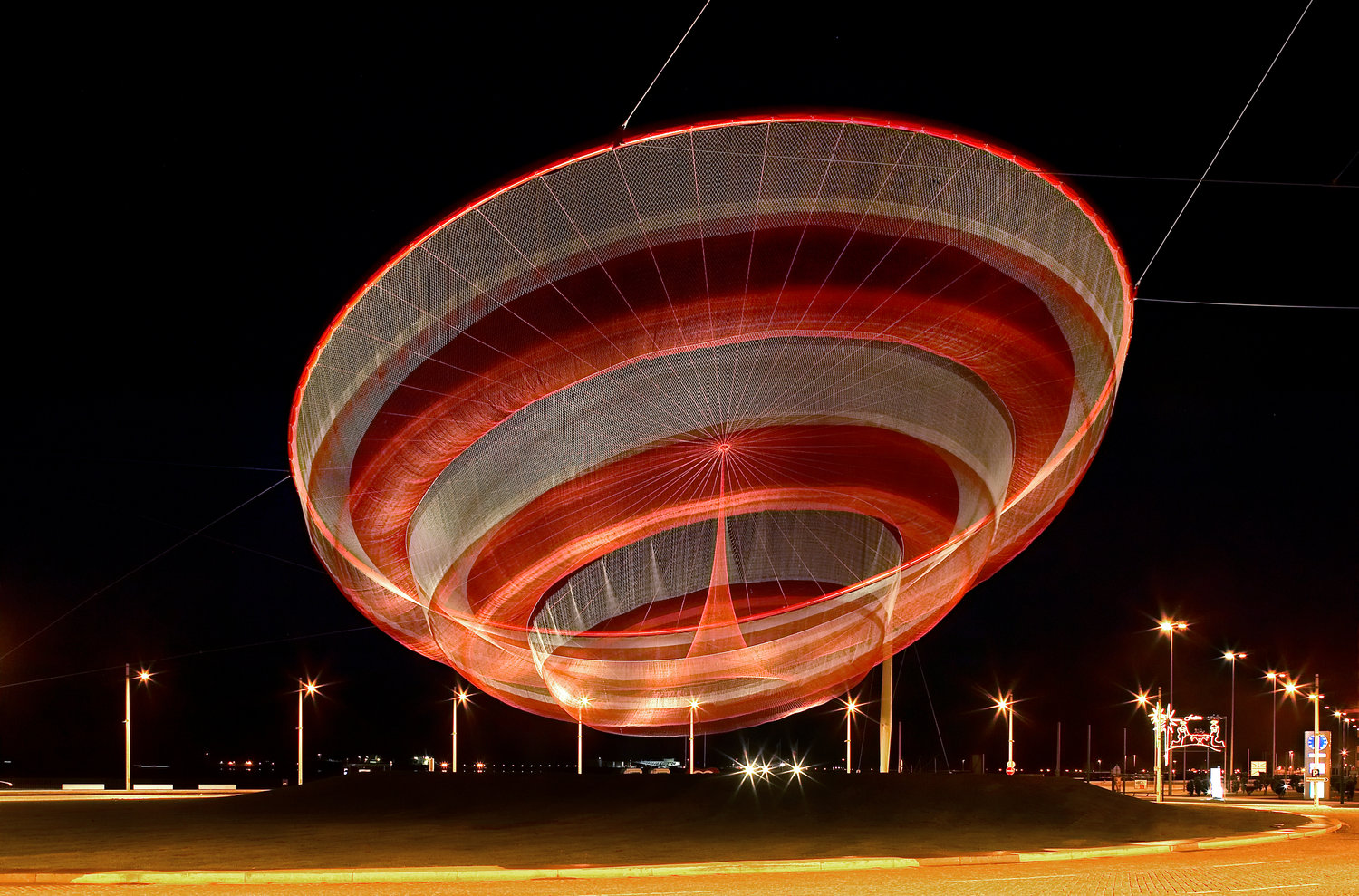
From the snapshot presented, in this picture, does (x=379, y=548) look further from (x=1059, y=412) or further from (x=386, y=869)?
(x=1059, y=412)

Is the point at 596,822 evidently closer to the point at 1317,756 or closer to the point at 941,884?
the point at 941,884

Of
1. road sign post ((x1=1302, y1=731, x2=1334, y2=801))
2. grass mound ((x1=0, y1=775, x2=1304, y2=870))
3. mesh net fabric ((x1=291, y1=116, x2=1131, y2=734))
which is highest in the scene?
mesh net fabric ((x1=291, y1=116, x2=1131, y2=734))

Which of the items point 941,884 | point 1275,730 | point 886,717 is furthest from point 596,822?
point 1275,730

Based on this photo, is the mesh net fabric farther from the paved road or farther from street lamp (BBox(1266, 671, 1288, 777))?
street lamp (BBox(1266, 671, 1288, 777))

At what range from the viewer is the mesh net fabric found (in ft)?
58.1

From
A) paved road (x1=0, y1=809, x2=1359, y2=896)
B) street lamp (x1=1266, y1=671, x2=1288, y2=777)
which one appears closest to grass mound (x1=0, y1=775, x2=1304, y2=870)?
paved road (x1=0, y1=809, x2=1359, y2=896)

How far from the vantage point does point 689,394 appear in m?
23.7

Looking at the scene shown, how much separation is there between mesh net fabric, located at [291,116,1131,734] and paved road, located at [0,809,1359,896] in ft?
23.8

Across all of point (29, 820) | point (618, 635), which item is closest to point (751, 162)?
point (618, 635)

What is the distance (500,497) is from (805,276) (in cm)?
843

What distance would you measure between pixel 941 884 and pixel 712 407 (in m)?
10.6

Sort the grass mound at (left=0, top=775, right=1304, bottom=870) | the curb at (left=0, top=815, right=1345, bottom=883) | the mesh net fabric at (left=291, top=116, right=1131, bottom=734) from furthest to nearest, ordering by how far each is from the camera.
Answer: the grass mound at (left=0, top=775, right=1304, bottom=870) < the mesh net fabric at (left=291, top=116, right=1131, bottom=734) < the curb at (left=0, top=815, right=1345, bottom=883)

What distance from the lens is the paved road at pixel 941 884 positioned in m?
15.3

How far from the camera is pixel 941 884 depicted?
16.3 metres
